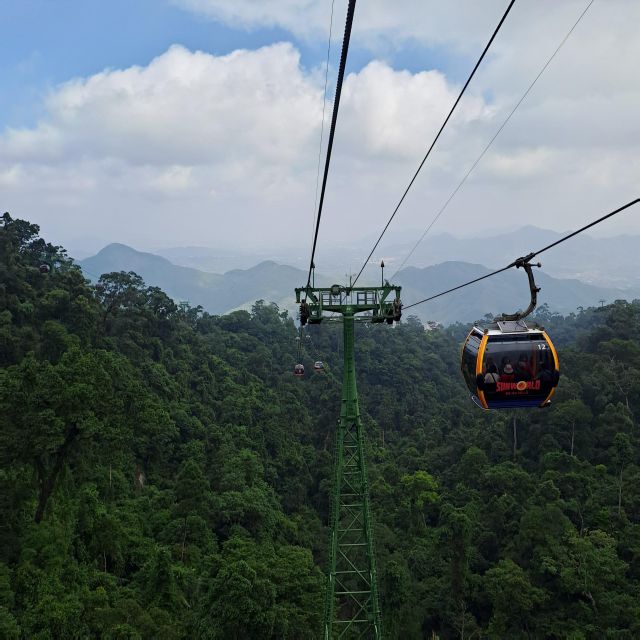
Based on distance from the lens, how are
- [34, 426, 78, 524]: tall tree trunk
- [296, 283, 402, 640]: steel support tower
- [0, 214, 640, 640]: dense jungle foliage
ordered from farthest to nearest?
[34, 426, 78, 524]: tall tree trunk
[0, 214, 640, 640]: dense jungle foliage
[296, 283, 402, 640]: steel support tower

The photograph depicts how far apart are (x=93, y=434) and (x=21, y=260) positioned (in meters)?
21.2

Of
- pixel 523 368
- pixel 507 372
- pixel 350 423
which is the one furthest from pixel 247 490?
pixel 523 368

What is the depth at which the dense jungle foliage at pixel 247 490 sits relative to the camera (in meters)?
17.0

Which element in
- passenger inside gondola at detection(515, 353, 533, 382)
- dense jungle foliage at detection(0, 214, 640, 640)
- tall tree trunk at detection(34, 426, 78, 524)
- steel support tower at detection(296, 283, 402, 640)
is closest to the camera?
passenger inside gondola at detection(515, 353, 533, 382)

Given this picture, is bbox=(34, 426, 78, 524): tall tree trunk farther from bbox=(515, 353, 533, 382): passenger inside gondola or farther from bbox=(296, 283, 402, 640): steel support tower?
bbox=(515, 353, 533, 382): passenger inside gondola

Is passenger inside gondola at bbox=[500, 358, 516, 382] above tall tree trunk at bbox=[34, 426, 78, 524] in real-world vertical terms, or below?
above

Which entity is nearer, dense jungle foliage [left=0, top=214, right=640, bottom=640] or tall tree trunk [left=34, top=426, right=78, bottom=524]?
dense jungle foliage [left=0, top=214, right=640, bottom=640]

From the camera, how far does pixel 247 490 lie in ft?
88.6

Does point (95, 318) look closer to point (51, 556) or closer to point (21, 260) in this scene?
point (21, 260)

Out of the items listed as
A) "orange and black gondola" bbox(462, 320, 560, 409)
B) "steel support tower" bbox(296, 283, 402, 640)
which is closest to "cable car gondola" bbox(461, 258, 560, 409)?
"orange and black gondola" bbox(462, 320, 560, 409)

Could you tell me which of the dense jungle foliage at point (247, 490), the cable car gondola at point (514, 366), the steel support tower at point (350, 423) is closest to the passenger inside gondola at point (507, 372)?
the cable car gondola at point (514, 366)

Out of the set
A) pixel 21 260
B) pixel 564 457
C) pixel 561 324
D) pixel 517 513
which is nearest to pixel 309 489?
pixel 517 513

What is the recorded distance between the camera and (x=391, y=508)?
3272 cm

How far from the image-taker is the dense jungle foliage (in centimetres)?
1697
